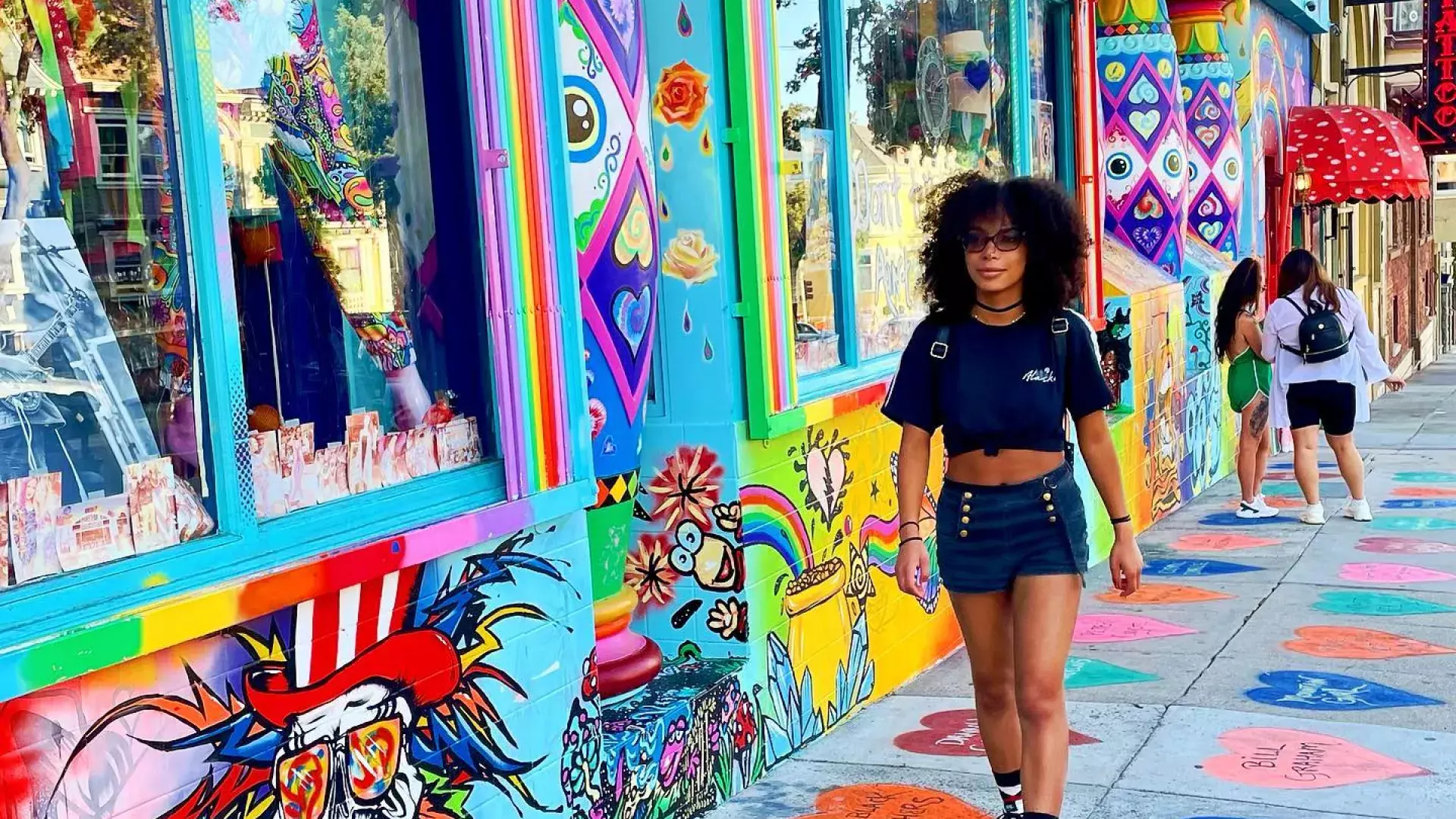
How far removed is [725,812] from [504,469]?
1478 millimetres

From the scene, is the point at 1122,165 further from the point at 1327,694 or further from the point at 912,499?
the point at 912,499

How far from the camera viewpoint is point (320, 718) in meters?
3.28

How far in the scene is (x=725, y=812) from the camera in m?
4.80

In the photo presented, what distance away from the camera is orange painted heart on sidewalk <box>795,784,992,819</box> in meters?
4.70

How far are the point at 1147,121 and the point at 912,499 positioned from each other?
24.4ft

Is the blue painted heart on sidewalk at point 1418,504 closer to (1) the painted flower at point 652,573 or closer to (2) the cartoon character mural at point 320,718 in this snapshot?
(1) the painted flower at point 652,573

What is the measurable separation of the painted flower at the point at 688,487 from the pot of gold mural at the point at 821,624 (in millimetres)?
448

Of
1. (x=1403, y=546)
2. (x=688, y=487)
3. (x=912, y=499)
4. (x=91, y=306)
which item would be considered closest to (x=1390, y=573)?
(x=1403, y=546)

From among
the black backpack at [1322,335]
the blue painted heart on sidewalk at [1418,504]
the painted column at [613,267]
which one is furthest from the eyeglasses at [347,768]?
the blue painted heart on sidewalk at [1418,504]

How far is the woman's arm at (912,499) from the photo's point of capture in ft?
13.7

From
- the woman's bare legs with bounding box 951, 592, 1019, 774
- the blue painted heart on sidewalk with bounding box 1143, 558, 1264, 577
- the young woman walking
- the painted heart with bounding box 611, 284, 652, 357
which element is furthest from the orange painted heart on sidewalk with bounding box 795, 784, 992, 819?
the blue painted heart on sidewalk with bounding box 1143, 558, 1264, 577

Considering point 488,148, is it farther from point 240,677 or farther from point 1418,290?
point 1418,290

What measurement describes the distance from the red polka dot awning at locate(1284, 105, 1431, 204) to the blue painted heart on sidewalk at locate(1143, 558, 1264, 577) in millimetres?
7751

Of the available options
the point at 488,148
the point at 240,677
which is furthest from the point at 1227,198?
the point at 240,677
